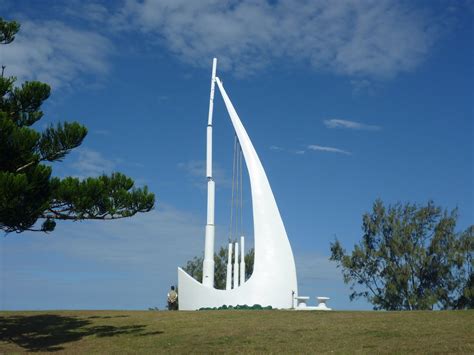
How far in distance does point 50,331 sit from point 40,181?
5.01 meters

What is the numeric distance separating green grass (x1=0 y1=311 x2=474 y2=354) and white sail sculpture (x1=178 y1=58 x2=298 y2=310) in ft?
16.9

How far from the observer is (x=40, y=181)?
1444cm

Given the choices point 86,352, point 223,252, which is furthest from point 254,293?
point 223,252

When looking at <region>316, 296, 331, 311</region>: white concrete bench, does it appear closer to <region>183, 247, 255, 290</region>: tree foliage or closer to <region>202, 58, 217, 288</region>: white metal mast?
<region>202, 58, 217, 288</region>: white metal mast

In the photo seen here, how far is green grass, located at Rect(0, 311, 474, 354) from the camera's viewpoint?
13.1 metres

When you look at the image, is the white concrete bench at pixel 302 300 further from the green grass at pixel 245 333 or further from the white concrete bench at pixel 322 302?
the green grass at pixel 245 333

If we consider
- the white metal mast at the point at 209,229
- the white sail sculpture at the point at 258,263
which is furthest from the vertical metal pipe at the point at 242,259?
the white metal mast at the point at 209,229

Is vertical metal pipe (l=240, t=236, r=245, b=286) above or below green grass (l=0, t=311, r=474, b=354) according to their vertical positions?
above

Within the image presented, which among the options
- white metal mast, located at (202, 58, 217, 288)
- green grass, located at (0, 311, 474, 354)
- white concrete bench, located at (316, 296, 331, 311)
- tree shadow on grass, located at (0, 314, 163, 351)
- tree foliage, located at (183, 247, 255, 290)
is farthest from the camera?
tree foliage, located at (183, 247, 255, 290)

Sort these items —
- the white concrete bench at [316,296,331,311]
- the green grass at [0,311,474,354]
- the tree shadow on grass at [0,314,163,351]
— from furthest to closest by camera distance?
1. the white concrete bench at [316,296,331,311]
2. the tree shadow on grass at [0,314,163,351]
3. the green grass at [0,311,474,354]

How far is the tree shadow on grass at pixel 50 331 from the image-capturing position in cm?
1536

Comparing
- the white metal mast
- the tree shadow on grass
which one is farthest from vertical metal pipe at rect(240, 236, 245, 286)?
the tree shadow on grass

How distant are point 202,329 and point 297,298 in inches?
357

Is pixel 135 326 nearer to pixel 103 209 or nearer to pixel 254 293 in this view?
pixel 103 209
